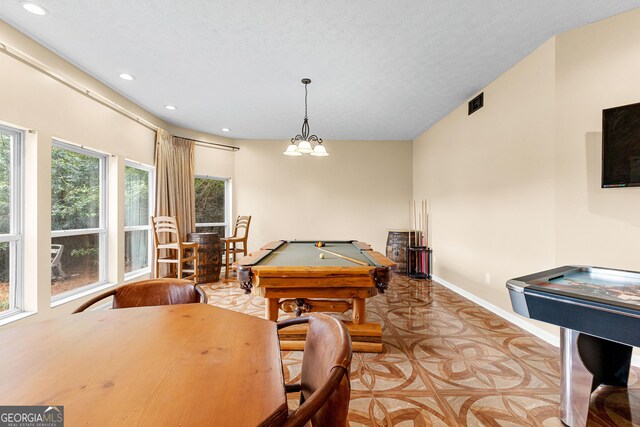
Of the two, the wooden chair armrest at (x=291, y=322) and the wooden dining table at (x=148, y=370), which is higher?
the wooden dining table at (x=148, y=370)

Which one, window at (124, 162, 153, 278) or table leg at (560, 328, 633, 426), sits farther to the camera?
window at (124, 162, 153, 278)

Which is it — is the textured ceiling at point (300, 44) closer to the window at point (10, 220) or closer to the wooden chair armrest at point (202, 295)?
the window at point (10, 220)

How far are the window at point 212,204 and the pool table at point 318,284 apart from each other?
129 inches

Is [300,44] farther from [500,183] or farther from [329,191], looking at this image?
[329,191]

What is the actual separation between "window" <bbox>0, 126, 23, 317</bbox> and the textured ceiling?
1014 mm

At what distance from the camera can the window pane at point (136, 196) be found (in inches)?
162

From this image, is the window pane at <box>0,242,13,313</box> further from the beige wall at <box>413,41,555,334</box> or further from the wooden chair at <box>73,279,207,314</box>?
the beige wall at <box>413,41,555,334</box>

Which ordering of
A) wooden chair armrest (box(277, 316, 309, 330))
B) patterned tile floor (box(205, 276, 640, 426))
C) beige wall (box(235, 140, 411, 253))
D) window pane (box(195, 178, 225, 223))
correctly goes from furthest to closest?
beige wall (box(235, 140, 411, 253))
window pane (box(195, 178, 225, 223))
patterned tile floor (box(205, 276, 640, 426))
wooden chair armrest (box(277, 316, 309, 330))

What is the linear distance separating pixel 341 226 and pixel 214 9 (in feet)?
14.5

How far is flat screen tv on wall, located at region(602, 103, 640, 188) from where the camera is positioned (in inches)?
78.4

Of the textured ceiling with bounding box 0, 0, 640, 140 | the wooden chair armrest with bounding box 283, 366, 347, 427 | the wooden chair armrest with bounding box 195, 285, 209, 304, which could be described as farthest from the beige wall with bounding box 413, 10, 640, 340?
the wooden chair armrest with bounding box 195, 285, 209, 304

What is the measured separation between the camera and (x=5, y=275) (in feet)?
8.15

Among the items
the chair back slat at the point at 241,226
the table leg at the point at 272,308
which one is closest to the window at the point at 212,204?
the chair back slat at the point at 241,226

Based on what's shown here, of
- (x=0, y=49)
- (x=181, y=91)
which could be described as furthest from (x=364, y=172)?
(x=0, y=49)
